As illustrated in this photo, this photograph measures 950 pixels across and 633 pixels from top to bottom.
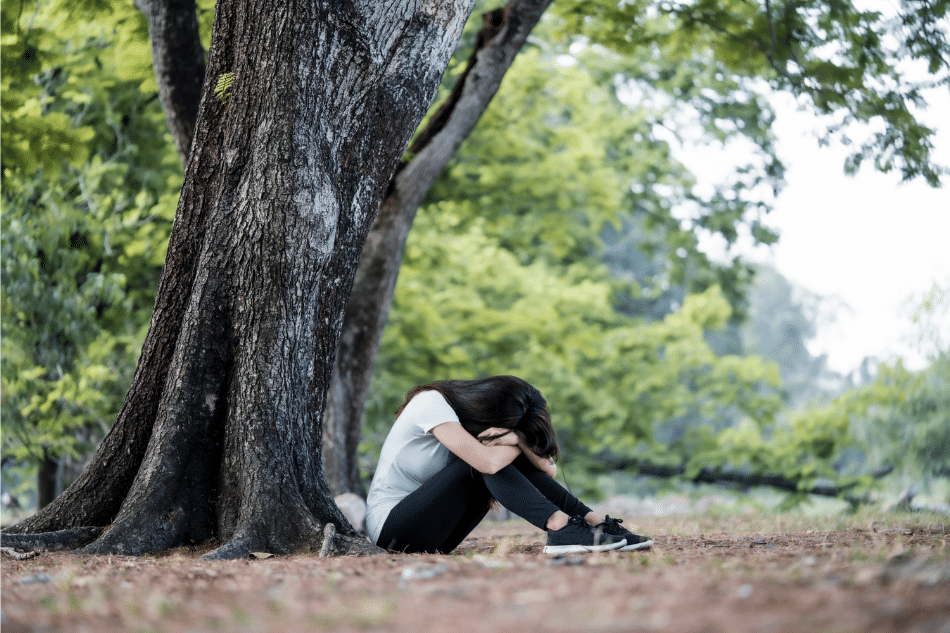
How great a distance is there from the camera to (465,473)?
3.57 m

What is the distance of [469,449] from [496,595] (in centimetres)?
157

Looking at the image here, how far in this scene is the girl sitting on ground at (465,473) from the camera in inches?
135

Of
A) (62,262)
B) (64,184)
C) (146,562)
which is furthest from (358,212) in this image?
(64,184)

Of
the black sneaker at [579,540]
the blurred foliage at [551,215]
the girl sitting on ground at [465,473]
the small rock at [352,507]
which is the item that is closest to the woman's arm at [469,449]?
the girl sitting on ground at [465,473]

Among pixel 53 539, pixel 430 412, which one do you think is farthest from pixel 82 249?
pixel 430 412

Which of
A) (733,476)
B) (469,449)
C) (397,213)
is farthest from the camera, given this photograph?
(733,476)

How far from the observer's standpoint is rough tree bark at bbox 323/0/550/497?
596 centimetres

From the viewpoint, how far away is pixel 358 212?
372cm

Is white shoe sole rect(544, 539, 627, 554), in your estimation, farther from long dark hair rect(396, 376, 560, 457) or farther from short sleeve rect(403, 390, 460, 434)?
short sleeve rect(403, 390, 460, 434)

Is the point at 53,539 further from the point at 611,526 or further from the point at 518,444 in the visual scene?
the point at 611,526

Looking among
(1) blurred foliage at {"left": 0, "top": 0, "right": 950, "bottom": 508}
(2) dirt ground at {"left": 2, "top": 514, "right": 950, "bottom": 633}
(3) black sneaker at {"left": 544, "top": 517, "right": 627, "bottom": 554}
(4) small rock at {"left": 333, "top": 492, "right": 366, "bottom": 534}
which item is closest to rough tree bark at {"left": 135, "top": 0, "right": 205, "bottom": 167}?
(1) blurred foliage at {"left": 0, "top": 0, "right": 950, "bottom": 508}

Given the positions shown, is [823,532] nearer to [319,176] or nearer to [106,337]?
[319,176]

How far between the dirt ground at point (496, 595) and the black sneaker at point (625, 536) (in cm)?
47

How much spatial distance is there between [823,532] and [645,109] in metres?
9.28
